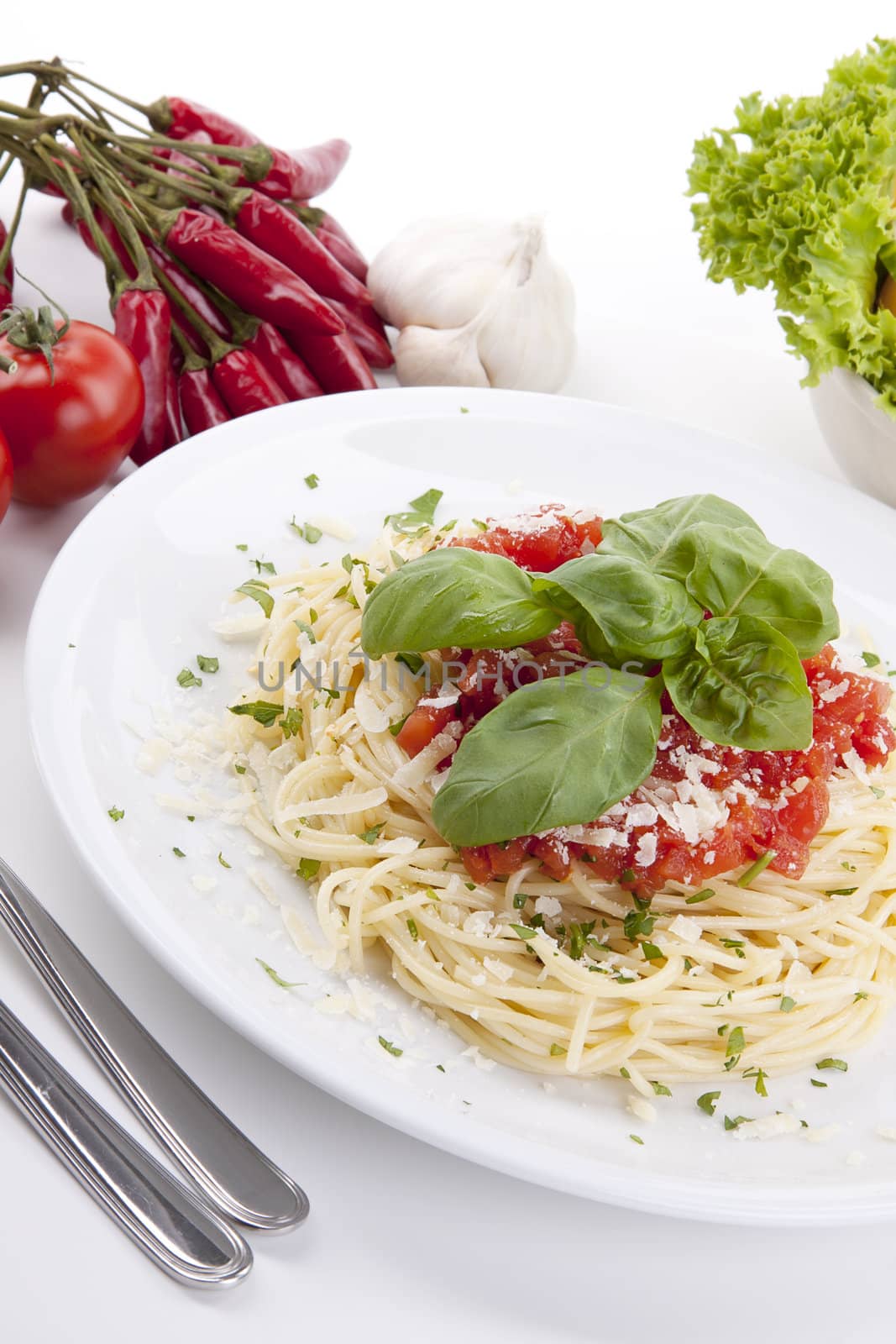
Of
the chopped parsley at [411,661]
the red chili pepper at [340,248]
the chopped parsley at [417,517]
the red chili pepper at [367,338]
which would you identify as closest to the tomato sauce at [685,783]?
the chopped parsley at [411,661]

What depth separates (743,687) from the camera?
2980 millimetres

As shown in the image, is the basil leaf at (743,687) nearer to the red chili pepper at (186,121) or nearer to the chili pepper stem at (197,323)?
the chili pepper stem at (197,323)

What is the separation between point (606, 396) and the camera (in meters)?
5.72

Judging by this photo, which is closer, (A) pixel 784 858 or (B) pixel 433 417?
(A) pixel 784 858

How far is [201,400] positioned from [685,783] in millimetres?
2713

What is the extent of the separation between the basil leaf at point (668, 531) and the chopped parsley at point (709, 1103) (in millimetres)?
1217

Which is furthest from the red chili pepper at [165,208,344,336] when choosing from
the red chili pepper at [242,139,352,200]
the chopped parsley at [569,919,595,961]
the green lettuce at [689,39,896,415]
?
the chopped parsley at [569,919,595,961]

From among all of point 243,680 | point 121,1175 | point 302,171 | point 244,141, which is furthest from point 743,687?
point 244,141

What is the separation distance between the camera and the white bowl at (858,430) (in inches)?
184

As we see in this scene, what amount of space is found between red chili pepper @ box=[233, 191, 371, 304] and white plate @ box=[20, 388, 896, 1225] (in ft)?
3.73

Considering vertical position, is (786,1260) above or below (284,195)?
below

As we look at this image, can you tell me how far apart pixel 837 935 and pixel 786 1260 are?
92 cm

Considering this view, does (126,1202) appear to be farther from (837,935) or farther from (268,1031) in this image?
(837,935)

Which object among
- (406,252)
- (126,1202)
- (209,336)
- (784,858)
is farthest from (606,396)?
(126,1202)
